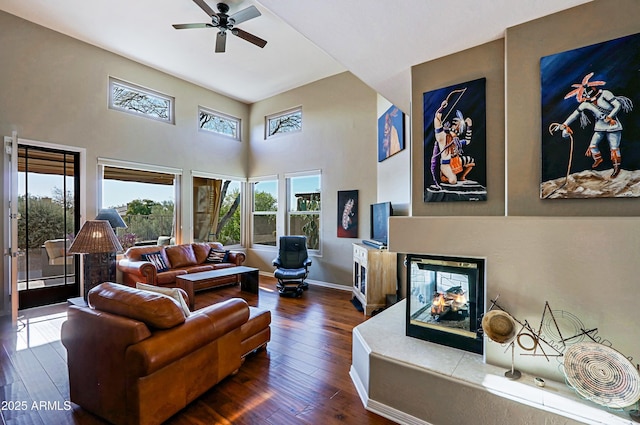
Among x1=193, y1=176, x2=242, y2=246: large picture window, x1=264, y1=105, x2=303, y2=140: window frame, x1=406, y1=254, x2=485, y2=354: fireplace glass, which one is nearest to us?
x1=406, y1=254, x2=485, y2=354: fireplace glass

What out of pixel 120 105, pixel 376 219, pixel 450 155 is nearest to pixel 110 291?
pixel 450 155

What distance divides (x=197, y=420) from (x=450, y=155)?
2755mm

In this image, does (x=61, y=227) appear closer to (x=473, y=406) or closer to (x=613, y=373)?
(x=473, y=406)

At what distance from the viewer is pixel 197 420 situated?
6.51ft

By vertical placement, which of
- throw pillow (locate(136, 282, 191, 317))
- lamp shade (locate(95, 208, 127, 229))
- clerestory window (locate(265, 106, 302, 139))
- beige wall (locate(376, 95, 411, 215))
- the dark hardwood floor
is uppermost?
clerestory window (locate(265, 106, 302, 139))

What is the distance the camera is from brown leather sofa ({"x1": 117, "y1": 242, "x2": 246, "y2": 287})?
4605 millimetres

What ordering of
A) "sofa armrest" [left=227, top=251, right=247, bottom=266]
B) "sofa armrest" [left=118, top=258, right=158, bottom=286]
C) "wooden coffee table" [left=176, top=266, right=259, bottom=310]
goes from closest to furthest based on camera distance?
1. "wooden coffee table" [left=176, top=266, right=259, bottom=310]
2. "sofa armrest" [left=118, top=258, right=158, bottom=286]
3. "sofa armrest" [left=227, top=251, right=247, bottom=266]

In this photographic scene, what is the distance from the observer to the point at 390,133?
4531mm

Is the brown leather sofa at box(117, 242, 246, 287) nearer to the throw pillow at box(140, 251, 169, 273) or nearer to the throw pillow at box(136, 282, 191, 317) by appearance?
the throw pillow at box(140, 251, 169, 273)

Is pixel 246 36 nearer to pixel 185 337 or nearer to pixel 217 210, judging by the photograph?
pixel 185 337

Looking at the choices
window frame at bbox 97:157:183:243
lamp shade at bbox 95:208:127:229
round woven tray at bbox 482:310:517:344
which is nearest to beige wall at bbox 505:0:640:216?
round woven tray at bbox 482:310:517:344

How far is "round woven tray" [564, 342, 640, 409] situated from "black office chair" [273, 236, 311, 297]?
12.7 feet

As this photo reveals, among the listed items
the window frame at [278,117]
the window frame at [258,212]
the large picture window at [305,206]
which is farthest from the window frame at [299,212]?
the window frame at [278,117]

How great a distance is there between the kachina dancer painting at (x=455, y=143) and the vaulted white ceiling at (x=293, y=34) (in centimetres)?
39
